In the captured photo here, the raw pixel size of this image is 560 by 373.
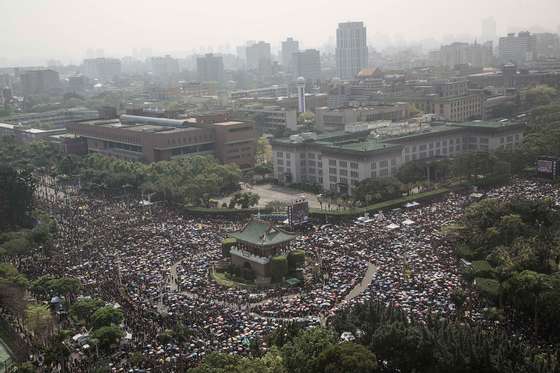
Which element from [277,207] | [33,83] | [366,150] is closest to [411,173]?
[366,150]

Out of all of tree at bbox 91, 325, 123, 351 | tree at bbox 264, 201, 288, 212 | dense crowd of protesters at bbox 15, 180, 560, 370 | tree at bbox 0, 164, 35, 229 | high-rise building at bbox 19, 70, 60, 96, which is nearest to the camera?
tree at bbox 91, 325, 123, 351

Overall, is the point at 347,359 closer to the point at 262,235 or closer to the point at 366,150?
the point at 262,235

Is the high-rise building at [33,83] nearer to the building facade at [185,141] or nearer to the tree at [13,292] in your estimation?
the building facade at [185,141]

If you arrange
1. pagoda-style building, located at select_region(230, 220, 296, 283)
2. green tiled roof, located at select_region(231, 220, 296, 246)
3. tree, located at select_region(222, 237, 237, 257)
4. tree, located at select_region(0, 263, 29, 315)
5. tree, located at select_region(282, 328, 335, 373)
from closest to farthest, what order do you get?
tree, located at select_region(282, 328, 335, 373), tree, located at select_region(0, 263, 29, 315), pagoda-style building, located at select_region(230, 220, 296, 283), green tiled roof, located at select_region(231, 220, 296, 246), tree, located at select_region(222, 237, 237, 257)

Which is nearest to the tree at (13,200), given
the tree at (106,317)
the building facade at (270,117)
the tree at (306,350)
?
the tree at (106,317)

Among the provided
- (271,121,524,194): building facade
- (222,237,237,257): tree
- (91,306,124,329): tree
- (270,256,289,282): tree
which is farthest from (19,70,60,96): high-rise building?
(91,306,124,329): tree

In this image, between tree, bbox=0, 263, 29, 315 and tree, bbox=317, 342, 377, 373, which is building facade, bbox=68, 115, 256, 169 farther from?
tree, bbox=317, 342, 377, 373

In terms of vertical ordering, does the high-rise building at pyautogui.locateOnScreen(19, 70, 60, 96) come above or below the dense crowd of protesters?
above
